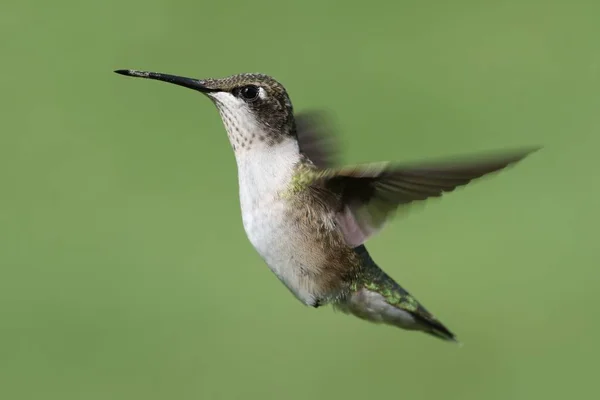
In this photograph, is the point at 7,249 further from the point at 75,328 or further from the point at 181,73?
the point at 181,73

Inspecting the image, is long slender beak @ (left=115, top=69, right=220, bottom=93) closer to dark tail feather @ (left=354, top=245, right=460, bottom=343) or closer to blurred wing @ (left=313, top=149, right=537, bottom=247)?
blurred wing @ (left=313, top=149, right=537, bottom=247)

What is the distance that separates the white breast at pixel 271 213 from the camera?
7.05 feet

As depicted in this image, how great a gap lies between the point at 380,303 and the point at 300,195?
41 cm

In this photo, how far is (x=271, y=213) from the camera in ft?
7.11

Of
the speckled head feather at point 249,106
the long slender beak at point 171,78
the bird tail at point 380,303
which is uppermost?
the long slender beak at point 171,78

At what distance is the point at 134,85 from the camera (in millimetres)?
8391

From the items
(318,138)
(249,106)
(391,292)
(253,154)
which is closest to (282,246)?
(253,154)

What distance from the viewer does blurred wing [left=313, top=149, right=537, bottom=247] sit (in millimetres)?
1937

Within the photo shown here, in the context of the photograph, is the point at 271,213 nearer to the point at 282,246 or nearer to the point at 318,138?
the point at 282,246

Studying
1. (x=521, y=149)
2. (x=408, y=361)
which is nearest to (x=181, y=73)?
(x=408, y=361)

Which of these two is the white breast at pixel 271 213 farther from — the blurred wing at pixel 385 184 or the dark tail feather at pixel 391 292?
the dark tail feather at pixel 391 292

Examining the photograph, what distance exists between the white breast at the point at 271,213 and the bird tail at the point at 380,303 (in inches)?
8.0

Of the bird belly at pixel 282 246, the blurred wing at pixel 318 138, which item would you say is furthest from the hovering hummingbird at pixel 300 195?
the blurred wing at pixel 318 138

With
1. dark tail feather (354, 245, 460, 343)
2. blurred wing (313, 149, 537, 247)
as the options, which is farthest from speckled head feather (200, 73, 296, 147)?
dark tail feather (354, 245, 460, 343)
